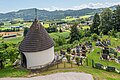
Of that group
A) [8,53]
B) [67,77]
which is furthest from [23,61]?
[67,77]

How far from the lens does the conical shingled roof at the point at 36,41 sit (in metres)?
27.9

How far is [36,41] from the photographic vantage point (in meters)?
28.3

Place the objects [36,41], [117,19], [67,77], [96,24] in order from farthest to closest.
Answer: [96,24] < [117,19] < [36,41] < [67,77]

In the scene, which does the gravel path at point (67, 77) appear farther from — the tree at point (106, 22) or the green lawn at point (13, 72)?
the tree at point (106, 22)

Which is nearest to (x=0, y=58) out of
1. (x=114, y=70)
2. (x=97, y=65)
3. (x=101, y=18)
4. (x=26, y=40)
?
(x=26, y=40)

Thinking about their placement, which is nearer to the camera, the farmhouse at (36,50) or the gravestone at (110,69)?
the farmhouse at (36,50)

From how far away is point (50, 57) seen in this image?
95.4 ft

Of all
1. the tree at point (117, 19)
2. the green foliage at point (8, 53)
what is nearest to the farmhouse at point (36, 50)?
the green foliage at point (8, 53)

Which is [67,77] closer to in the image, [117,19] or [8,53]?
[8,53]

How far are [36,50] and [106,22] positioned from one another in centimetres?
4656

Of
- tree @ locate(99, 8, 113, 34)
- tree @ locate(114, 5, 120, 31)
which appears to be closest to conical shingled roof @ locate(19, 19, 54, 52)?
tree @ locate(99, 8, 113, 34)

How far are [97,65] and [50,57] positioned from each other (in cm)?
646

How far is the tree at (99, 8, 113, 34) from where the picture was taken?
68.6 m

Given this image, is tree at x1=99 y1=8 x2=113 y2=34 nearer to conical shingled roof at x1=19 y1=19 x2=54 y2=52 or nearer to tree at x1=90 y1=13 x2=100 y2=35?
tree at x1=90 y1=13 x2=100 y2=35
